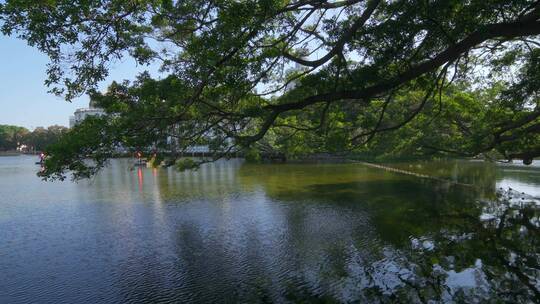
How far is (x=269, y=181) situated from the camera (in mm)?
25109

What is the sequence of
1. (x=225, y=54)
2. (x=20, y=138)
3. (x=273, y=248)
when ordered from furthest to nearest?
1. (x=20, y=138)
2. (x=273, y=248)
3. (x=225, y=54)

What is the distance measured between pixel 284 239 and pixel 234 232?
1594mm

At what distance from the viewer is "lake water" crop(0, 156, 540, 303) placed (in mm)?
7461

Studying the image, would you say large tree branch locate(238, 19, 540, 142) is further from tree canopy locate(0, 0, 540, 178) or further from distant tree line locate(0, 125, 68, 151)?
distant tree line locate(0, 125, 68, 151)

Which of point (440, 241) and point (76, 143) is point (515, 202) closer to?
point (440, 241)

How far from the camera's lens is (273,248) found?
10211 mm

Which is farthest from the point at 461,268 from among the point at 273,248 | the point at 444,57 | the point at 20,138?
the point at 20,138

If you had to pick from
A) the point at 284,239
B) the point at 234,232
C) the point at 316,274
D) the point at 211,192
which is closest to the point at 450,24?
the point at 316,274

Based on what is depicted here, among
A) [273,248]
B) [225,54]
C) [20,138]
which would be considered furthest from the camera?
[20,138]

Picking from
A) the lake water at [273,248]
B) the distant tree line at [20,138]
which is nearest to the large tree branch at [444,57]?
the lake water at [273,248]

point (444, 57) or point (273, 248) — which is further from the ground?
point (444, 57)

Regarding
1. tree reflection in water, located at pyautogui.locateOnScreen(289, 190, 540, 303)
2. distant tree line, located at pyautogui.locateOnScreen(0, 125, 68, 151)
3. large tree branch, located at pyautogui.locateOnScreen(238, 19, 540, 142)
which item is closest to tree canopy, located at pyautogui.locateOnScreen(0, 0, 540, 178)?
large tree branch, located at pyautogui.locateOnScreen(238, 19, 540, 142)

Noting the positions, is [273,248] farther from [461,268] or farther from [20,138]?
[20,138]

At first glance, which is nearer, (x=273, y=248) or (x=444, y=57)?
(x=444, y=57)
